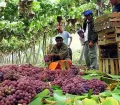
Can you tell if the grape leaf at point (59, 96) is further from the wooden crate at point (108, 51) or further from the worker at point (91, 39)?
the worker at point (91, 39)

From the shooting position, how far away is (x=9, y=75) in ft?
11.8

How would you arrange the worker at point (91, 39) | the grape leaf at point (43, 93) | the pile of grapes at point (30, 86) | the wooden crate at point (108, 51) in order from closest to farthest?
the pile of grapes at point (30, 86) → the grape leaf at point (43, 93) → the wooden crate at point (108, 51) → the worker at point (91, 39)

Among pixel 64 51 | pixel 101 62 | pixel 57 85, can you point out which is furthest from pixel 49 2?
pixel 57 85

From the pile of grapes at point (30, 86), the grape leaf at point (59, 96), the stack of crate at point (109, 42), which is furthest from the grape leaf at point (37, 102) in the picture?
the stack of crate at point (109, 42)

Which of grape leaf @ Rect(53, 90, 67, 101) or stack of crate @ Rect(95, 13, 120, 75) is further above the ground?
stack of crate @ Rect(95, 13, 120, 75)

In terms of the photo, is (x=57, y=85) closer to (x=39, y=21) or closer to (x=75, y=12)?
(x=75, y=12)

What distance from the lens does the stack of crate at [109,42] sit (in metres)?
5.86

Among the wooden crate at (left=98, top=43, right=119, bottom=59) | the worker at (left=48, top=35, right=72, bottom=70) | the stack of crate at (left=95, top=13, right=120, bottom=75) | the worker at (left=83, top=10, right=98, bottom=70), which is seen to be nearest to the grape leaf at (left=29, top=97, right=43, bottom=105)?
the stack of crate at (left=95, top=13, right=120, bottom=75)

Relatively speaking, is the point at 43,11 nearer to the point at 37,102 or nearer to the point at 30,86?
the point at 30,86

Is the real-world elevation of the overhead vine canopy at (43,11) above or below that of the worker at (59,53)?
above

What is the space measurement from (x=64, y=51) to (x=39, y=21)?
→ 15.7m

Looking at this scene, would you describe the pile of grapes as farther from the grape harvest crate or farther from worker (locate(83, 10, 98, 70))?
worker (locate(83, 10, 98, 70))

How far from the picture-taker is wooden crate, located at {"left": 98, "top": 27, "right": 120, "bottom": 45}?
5.86 m

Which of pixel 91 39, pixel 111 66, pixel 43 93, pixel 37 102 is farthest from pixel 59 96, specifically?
pixel 91 39
